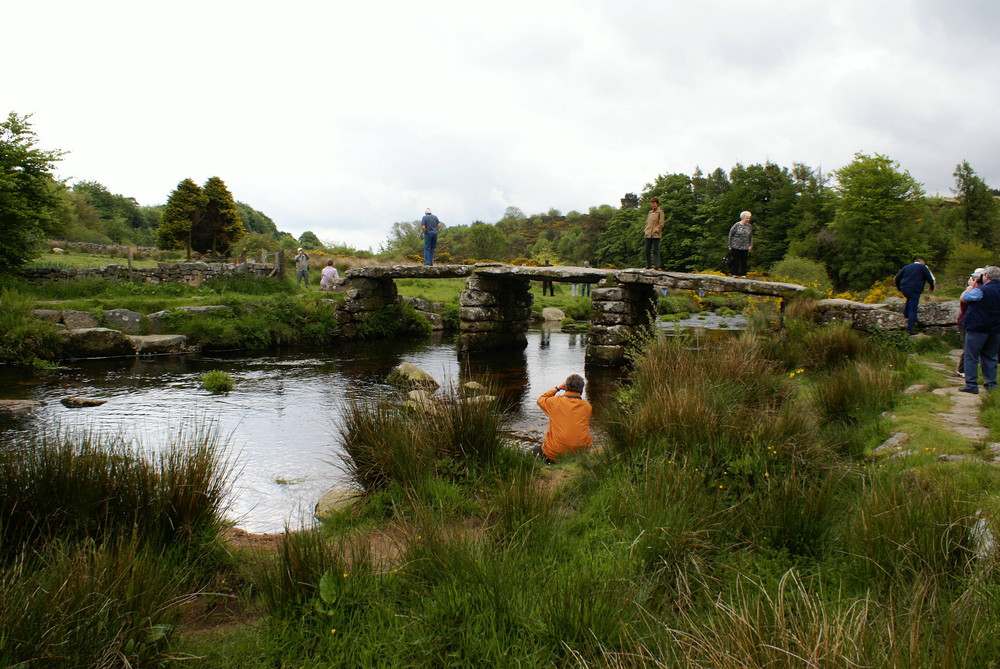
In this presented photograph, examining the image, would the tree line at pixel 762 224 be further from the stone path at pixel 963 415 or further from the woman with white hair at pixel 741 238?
the stone path at pixel 963 415

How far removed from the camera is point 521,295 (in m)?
18.3

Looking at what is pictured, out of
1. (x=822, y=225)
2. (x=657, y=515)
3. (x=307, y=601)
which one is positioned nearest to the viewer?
(x=307, y=601)

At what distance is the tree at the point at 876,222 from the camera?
115ft

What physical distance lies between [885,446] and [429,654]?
434 cm

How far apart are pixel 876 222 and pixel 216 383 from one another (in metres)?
39.8

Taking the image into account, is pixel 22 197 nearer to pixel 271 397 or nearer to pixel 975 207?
pixel 271 397

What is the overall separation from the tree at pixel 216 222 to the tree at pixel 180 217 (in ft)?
2.35

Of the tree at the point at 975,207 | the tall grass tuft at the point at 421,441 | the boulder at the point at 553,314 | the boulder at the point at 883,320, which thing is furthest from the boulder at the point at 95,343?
the tree at the point at 975,207

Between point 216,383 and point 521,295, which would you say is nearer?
point 216,383

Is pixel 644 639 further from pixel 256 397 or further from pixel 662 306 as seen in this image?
pixel 662 306

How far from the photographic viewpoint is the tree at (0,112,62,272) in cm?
1348

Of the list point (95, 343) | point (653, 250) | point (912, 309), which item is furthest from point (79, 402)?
point (912, 309)

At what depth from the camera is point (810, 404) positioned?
6.27 m

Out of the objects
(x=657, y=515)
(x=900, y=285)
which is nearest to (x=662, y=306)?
(x=900, y=285)
